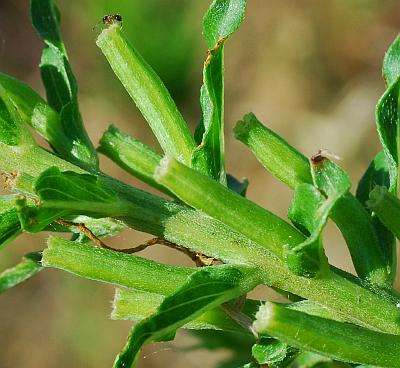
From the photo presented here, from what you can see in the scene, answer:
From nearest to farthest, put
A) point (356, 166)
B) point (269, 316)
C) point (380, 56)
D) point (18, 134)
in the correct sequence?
point (269, 316) < point (18, 134) < point (356, 166) < point (380, 56)

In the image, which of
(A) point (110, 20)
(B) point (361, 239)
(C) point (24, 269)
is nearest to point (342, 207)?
(B) point (361, 239)

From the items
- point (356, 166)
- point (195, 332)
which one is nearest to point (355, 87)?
point (356, 166)

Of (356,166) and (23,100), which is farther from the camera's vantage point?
(356,166)

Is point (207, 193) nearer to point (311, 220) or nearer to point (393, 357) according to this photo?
point (311, 220)

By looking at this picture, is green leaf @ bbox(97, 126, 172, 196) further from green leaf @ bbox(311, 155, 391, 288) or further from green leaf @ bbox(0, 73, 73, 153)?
green leaf @ bbox(311, 155, 391, 288)

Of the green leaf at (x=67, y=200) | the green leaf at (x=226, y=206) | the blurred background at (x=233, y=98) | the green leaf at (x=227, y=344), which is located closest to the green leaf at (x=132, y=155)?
the green leaf at (x=67, y=200)

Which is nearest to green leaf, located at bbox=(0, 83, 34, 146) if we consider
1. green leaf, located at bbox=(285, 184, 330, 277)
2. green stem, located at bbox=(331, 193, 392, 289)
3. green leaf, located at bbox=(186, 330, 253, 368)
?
green leaf, located at bbox=(285, 184, 330, 277)

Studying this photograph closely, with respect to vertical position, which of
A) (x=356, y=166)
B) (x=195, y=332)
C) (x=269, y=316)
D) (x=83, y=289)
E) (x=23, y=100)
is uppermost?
(x=356, y=166)
